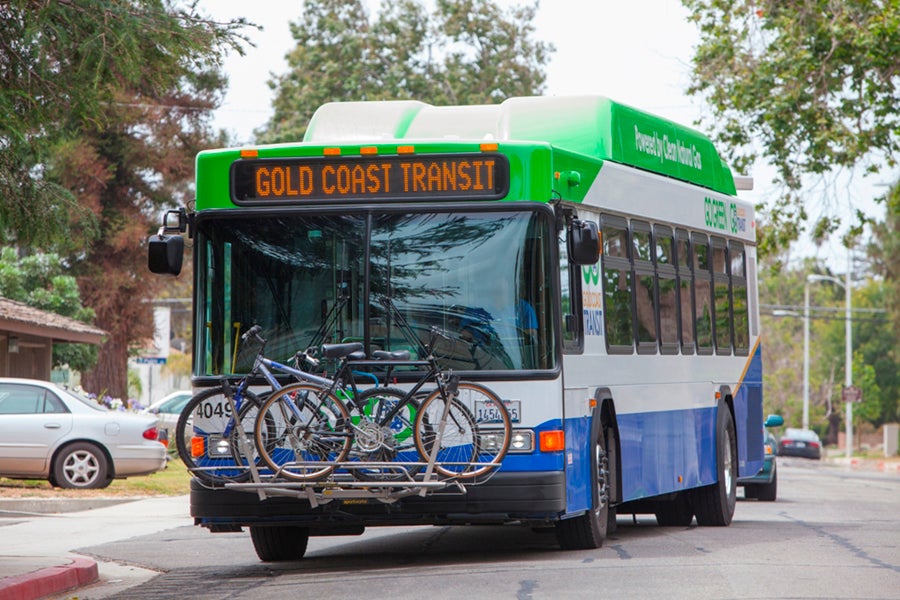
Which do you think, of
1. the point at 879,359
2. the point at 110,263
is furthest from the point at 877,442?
the point at 110,263

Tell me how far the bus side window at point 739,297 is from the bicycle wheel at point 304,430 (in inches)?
272

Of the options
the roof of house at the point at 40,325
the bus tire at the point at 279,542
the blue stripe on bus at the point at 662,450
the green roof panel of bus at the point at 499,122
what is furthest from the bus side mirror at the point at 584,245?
the roof of house at the point at 40,325

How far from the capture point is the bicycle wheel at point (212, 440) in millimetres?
10859

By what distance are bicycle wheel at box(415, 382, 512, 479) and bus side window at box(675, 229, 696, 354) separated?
4.18 m

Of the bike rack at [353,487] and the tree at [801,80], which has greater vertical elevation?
the tree at [801,80]

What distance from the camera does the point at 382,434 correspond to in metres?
10.6

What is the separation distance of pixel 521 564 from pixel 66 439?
11.9m

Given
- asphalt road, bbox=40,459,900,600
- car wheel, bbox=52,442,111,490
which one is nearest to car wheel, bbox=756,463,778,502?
asphalt road, bbox=40,459,900,600

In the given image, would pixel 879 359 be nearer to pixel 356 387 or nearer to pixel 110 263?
pixel 110 263

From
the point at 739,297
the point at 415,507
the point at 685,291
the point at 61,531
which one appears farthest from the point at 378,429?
the point at 61,531

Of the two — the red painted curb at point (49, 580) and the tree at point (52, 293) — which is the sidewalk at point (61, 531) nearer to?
the red painted curb at point (49, 580)

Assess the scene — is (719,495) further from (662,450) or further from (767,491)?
(767,491)

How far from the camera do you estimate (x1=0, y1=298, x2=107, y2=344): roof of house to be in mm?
26156

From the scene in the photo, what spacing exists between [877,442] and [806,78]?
218 feet
